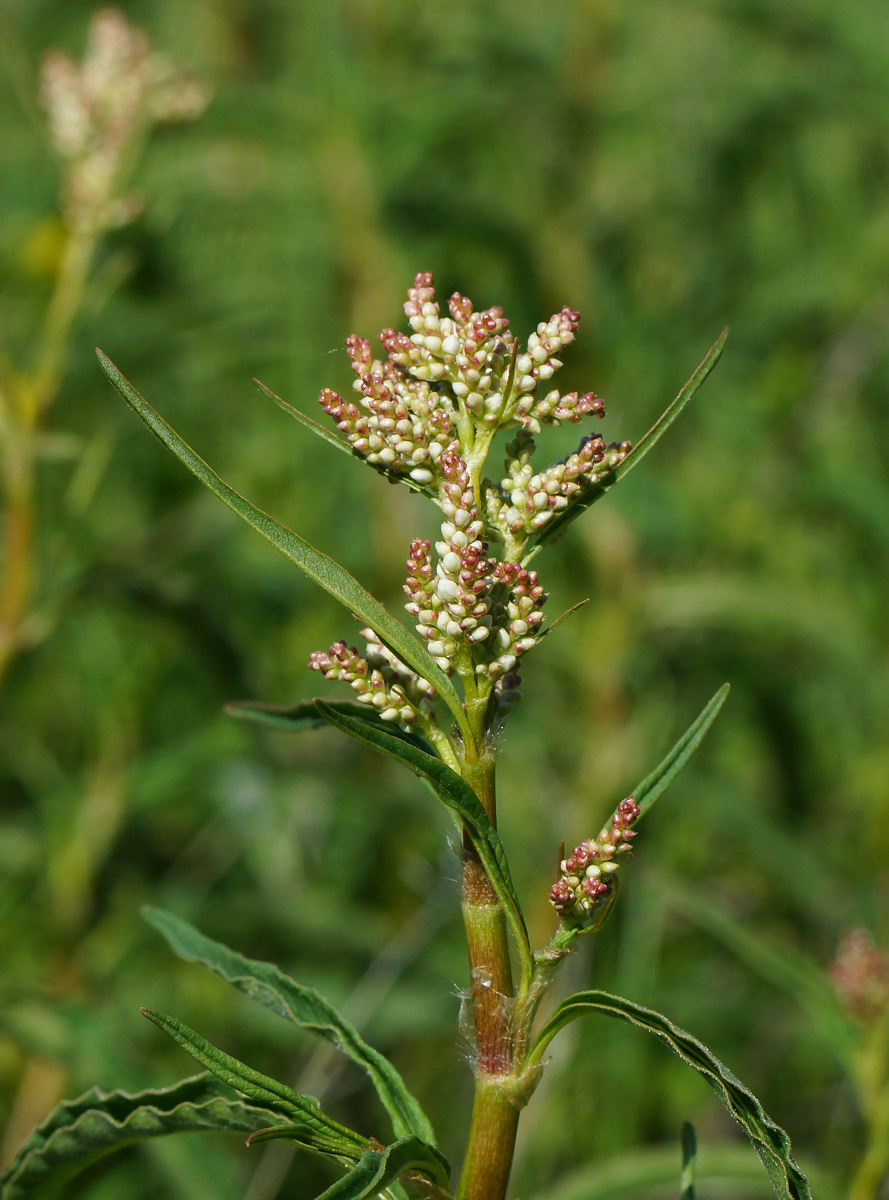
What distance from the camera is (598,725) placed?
2.37 meters

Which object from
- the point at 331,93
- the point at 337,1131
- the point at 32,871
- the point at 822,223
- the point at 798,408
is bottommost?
the point at 337,1131

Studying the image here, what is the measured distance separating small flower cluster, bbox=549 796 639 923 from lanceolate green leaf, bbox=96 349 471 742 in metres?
0.13

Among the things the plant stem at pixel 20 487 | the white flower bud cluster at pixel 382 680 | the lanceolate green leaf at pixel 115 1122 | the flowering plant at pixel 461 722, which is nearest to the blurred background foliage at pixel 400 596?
the plant stem at pixel 20 487

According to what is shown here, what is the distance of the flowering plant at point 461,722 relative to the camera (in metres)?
0.70

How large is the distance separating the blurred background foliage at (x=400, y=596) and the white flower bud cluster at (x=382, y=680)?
0.87 m

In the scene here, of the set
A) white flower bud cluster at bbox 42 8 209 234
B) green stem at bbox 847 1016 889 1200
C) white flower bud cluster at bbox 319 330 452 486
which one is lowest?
green stem at bbox 847 1016 889 1200

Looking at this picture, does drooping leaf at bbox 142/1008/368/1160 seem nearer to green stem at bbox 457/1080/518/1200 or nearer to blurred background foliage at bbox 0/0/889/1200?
green stem at bbox 457/1080/518/1200

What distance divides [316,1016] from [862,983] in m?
0.76

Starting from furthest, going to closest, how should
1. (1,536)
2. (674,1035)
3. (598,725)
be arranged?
(598,725) < (1,536) < (674,1035)

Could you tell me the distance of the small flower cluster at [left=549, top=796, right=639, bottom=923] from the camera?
72cm

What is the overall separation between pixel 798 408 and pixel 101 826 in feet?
5.98

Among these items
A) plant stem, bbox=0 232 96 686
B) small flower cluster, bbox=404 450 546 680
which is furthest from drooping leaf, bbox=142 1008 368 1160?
plant stem, bbox=0 232 96 686

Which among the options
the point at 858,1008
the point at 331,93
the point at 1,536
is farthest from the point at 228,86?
the point at 858,1008

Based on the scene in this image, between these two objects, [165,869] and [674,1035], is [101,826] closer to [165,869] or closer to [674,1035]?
[165,869]
